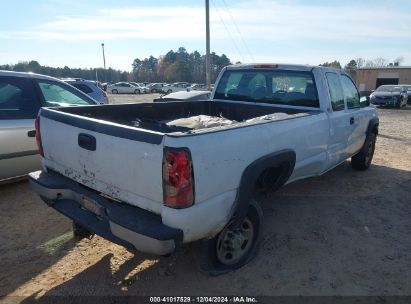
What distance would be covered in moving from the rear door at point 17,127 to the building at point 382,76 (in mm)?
42332

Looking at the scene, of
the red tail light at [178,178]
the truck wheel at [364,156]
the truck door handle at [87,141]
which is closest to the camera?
the red tail light at [178,178]

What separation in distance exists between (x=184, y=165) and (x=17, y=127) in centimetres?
347

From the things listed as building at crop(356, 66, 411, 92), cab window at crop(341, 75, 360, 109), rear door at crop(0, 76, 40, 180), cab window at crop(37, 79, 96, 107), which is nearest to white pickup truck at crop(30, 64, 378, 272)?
cab window at crop(341, 75, 360, 109)

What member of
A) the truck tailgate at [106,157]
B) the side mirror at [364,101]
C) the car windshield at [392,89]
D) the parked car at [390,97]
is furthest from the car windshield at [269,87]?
the car windshield at [392,89]

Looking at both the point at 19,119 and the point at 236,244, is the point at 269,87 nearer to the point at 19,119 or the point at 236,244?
the point at 236,244

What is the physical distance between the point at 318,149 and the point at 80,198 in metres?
2.76

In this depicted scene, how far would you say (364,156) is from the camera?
6.61 m

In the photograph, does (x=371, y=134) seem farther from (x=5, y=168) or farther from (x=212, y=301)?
(x=5, y=168)

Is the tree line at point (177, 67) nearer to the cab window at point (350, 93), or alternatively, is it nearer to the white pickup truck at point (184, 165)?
the cab window at point (350, 93)

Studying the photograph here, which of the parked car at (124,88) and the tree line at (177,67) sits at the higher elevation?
the tree line at (177,67)

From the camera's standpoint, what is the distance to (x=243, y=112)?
5.14m

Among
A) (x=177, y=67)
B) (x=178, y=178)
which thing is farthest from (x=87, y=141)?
(x=177, y=67)

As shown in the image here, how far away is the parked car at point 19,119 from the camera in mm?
4824

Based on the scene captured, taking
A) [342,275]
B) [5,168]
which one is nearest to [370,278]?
[342,275]
